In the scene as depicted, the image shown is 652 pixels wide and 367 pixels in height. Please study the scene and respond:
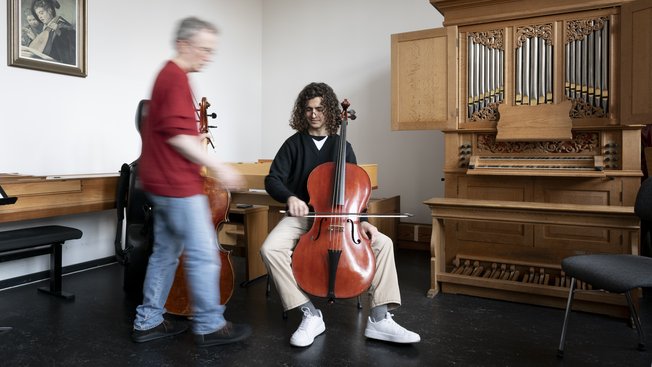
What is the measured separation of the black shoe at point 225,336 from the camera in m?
2.20

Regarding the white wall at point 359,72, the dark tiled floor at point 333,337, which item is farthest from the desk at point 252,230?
the white wall at point 359,72

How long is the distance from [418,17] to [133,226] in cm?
323

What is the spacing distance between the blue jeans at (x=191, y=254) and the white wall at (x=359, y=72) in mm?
2930

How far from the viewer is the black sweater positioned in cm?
256

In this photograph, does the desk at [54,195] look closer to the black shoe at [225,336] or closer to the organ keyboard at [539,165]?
the black shoe at [225,336]

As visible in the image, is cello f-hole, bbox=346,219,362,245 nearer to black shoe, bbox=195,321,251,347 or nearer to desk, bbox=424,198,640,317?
black shoe, bbox=195,321,251,347

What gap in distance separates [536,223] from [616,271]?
839 mm

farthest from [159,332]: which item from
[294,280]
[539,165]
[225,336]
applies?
[539,165]

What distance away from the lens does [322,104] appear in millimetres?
2559

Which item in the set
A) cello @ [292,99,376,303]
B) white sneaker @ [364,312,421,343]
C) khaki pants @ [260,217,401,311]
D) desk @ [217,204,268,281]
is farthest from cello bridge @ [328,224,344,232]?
desk @ [217,204,268,281]

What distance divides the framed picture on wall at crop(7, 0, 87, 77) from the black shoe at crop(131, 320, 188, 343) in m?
2.11

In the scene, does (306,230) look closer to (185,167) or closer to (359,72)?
(185,167)

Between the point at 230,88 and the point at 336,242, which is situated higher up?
the point at 230,88

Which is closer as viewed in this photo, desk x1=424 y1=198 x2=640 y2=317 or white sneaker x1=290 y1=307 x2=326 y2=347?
white sneaker x1=290 y1=307 x2=326 y2=347
